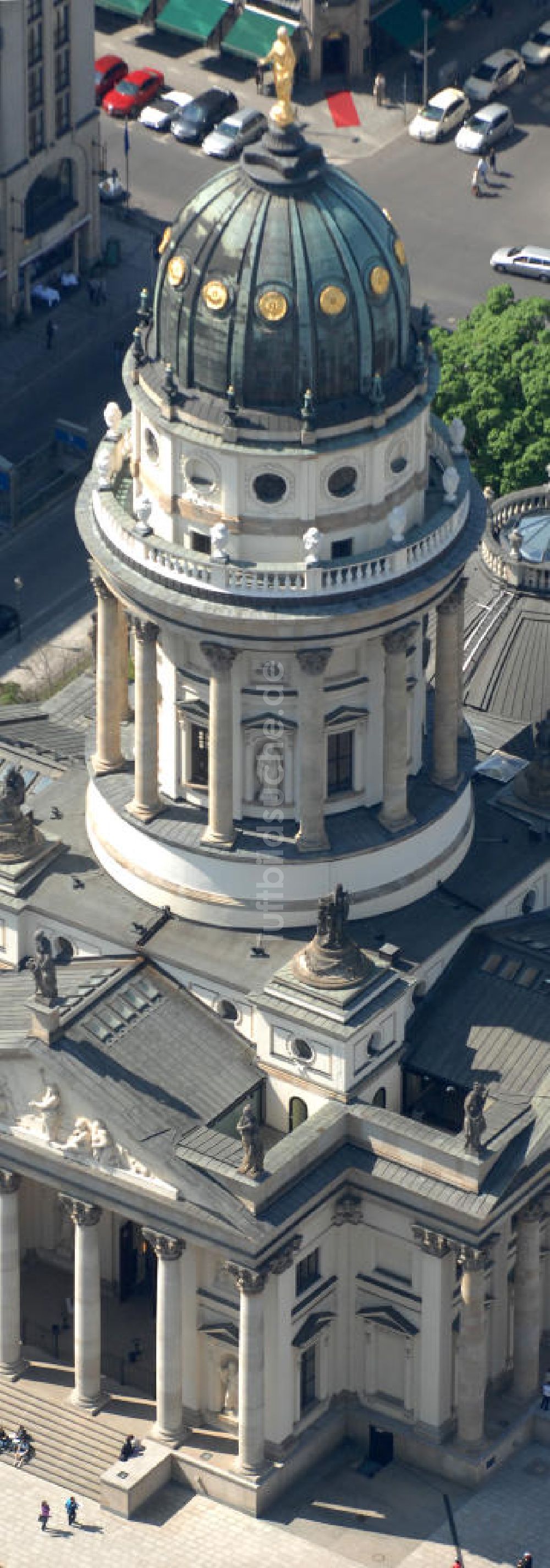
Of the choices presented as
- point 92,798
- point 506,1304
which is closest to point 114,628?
point 92,798

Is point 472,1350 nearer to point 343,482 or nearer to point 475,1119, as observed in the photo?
point 475,1119

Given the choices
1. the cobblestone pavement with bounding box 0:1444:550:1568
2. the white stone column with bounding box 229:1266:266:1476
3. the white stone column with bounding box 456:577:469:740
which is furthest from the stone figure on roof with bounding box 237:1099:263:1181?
the white stone column with bounding box 456:577:469:740

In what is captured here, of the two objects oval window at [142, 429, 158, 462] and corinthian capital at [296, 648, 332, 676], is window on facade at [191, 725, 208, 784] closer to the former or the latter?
corinthian capital at [296, 648, 332, 676]

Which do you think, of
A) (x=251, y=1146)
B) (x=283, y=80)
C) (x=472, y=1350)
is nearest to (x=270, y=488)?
(x=283, y=80)

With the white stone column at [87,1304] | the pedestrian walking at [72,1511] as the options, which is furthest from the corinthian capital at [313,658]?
the pedestrian walking at [72,1511]

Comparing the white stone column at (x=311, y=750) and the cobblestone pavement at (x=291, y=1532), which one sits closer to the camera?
the white stone column at (x=311, y=750)

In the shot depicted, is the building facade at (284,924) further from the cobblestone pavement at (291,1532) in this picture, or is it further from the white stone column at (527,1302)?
the cobblestone pavement at (291,1532)
